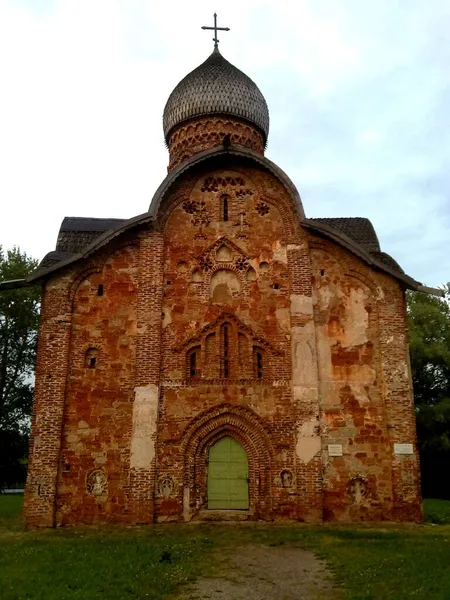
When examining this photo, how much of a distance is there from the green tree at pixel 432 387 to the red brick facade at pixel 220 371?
10.4 metres

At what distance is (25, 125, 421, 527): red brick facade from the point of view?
1116 centimetres

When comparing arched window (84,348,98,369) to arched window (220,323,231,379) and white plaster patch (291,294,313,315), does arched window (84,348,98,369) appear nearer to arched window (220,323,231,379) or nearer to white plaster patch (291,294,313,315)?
arched window (220,323,231,379)

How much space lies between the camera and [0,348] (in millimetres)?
22797

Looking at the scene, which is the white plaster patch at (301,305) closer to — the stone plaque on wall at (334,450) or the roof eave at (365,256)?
the roof eave at (365,256)

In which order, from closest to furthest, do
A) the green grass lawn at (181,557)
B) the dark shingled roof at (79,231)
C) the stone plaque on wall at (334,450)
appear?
1. the green grass lawn at (181,557)
2. the stone plaque on wall at (334,450)
3. the dark shingled roof at (79,231)

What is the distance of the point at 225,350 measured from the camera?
12.1m

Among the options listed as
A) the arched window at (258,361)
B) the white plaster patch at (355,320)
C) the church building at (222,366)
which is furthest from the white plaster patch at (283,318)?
the white plaster patch at (355,320)

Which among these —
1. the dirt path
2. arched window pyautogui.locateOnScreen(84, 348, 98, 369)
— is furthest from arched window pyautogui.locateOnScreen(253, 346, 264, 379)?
the dirt path

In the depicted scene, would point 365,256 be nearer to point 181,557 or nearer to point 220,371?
point 220,371

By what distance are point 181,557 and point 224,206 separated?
25.4 ft

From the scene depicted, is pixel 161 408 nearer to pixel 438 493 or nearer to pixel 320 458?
pixel 320 458

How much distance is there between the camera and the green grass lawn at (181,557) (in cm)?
589

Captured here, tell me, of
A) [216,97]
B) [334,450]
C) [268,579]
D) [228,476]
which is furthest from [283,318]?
[216,97]

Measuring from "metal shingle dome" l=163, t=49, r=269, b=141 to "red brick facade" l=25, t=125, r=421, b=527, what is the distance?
4346 mm
